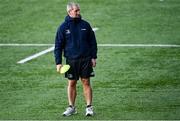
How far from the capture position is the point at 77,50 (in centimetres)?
1301

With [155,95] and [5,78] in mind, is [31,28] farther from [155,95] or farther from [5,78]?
[155,95]

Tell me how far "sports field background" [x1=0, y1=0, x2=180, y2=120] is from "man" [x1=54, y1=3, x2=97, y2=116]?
55 centimetres

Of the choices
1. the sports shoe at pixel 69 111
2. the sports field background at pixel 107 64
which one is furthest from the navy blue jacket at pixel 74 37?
the sports field background at pixel 107 64

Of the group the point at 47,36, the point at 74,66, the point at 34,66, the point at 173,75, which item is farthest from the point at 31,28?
the point at 74,66

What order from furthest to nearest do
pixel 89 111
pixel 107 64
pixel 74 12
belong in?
1. pixel 107 64
2. pixel 89 111
3. pixel 74 12

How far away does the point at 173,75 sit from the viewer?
15.9 m

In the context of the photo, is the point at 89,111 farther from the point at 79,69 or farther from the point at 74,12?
the point at 74,12

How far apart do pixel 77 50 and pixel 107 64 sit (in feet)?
13.0

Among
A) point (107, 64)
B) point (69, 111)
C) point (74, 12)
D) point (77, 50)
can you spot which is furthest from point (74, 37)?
point (107, 64)

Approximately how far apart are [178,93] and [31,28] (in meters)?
7.00

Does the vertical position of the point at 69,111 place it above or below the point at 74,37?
below

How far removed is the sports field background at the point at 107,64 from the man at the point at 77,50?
21.7 inches

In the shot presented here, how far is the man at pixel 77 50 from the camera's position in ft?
42.6

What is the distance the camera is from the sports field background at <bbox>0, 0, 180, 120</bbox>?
1355cm
